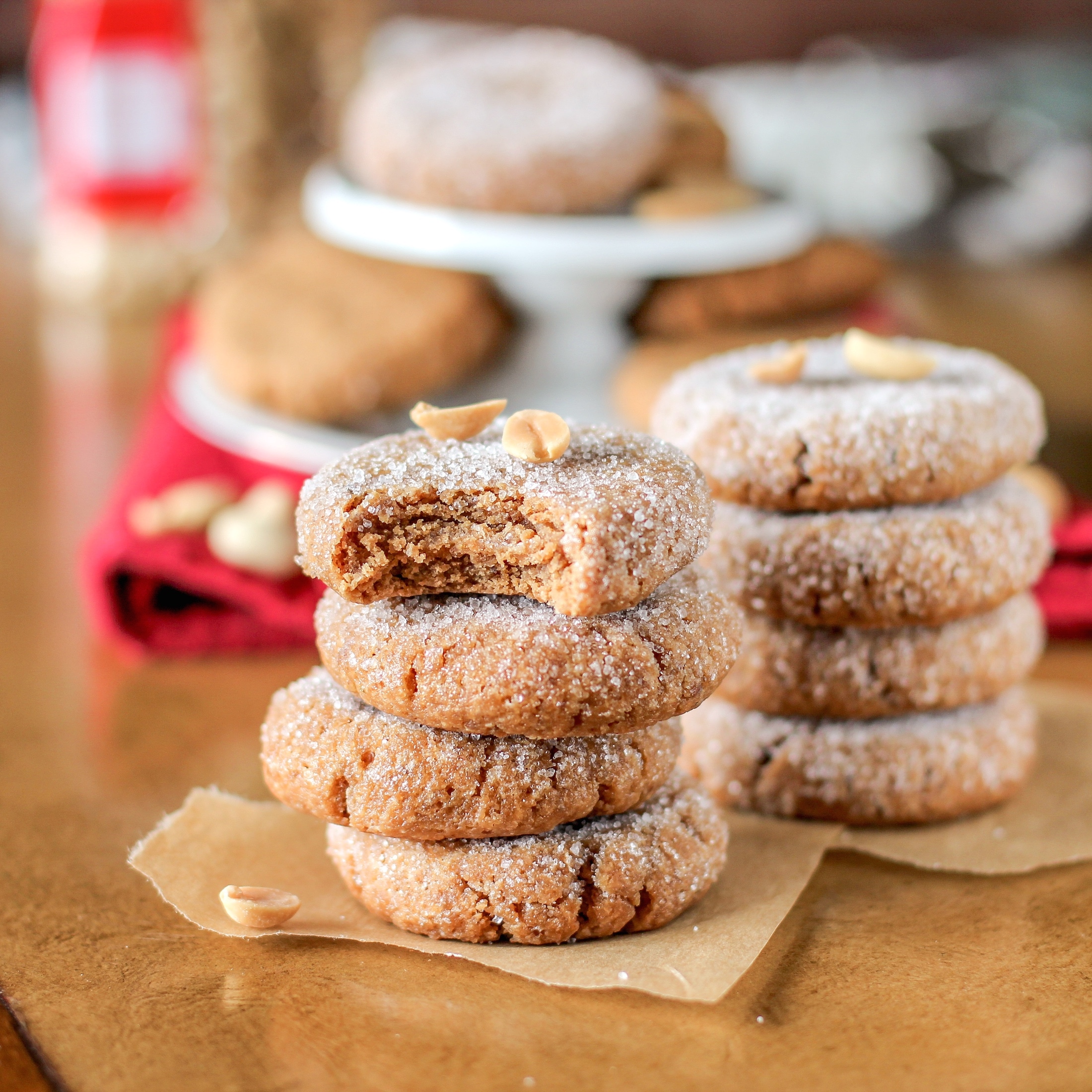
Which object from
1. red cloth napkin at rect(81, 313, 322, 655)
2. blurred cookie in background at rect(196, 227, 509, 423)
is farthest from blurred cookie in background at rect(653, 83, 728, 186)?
red cloth napkin at rect(81, 313, 322, 655)

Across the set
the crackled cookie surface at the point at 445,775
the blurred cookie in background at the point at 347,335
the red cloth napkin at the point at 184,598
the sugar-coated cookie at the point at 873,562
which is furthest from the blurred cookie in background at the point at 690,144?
the crackled cookie surface at the point at 445,775

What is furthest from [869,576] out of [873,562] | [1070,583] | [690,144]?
[690,144]

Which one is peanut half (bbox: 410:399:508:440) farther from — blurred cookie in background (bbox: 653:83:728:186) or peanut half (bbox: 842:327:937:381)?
blurred cookie in background (bbox: 653:83:728:186)

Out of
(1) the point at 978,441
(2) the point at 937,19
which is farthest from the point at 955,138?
(1) the point at 978,441

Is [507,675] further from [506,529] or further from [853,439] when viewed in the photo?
[853,439]

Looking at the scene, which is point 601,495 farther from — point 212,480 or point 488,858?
point 212,480

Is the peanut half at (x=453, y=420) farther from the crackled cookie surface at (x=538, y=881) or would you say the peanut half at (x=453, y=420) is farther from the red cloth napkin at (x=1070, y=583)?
the red cloth napkin at (x=1070, y=583)
